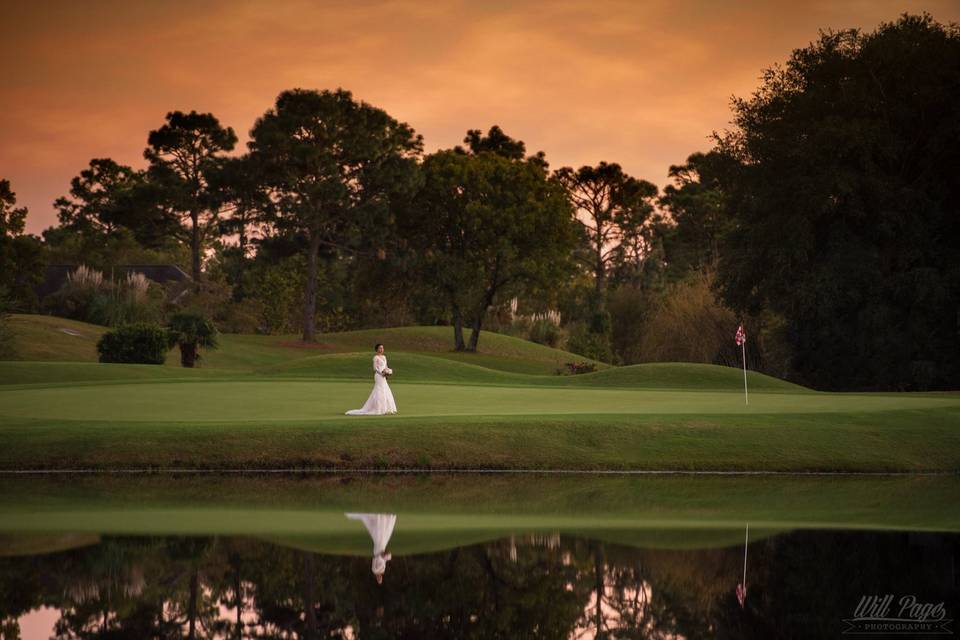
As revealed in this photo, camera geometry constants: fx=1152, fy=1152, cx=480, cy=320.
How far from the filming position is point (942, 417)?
25422mm

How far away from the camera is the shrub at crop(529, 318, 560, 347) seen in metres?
74.6

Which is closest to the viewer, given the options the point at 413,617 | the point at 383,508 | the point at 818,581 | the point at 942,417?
the point at 413,617

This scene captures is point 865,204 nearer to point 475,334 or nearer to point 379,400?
point 379,400

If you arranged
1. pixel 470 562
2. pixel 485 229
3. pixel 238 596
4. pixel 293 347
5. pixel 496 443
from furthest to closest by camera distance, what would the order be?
pixel 293 347 < pixel 485 229 < pixel 496 443 < pixel 470 562 < pixel 238 596

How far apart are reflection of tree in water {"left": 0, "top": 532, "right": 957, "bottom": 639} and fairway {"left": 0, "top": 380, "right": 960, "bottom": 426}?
11.3 meters

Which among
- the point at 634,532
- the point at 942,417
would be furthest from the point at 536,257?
the point at 634,532

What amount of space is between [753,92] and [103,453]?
37.0 m

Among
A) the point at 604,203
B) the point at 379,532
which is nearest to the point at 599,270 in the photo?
the point at 604,203

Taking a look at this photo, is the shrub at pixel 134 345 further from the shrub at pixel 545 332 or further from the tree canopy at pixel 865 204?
the shrub at pixel 545 332

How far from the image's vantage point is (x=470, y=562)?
11.5 metres

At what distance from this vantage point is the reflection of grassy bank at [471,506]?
13.6 m

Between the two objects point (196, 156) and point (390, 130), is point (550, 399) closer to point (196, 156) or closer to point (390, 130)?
point (390, 130)

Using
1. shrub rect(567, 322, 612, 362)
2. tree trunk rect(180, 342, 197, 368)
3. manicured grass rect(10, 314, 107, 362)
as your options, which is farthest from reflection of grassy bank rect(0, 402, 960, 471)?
shrub rect(567, 322, 612, 362)

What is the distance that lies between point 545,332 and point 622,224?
31.6m
